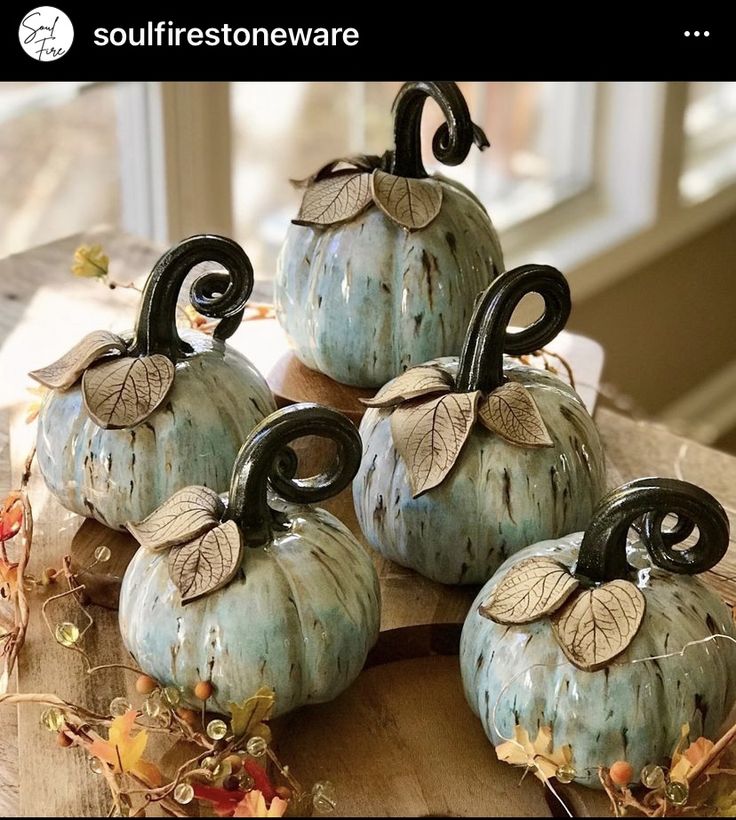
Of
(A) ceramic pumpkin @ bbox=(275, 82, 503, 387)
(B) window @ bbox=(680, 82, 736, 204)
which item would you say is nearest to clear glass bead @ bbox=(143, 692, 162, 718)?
(A) ceramic pumpkin @ bbox=(275, 82, 503, 387)

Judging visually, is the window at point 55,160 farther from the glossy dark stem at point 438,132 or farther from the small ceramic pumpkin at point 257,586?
the small ceramic pumpkin at point 257,586

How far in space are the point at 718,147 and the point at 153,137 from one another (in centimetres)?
110

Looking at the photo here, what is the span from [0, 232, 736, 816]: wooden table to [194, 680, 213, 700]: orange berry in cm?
5

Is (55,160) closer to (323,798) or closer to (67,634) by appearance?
(67,634)

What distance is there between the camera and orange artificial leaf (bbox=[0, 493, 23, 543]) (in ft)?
2.04

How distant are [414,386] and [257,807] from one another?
8.0 inches

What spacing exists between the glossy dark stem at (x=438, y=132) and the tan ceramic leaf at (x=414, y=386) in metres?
0.13

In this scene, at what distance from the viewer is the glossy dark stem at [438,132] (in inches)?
25.1

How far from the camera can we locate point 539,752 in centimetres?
47

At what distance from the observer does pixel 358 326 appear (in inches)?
26.3

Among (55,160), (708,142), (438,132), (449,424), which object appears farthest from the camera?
(708,142)

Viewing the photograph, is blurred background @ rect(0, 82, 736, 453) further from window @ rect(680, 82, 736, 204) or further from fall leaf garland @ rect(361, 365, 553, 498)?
fall leaf garland @ rect(361, 365, 553, 498)
